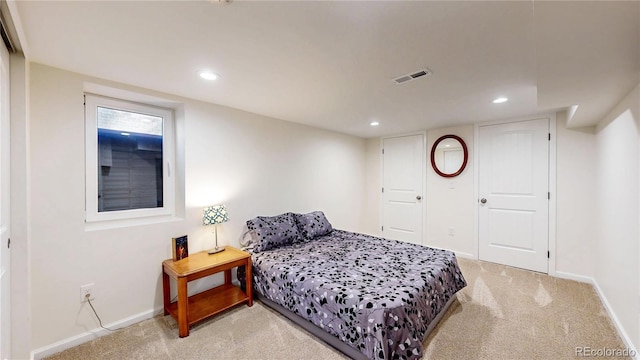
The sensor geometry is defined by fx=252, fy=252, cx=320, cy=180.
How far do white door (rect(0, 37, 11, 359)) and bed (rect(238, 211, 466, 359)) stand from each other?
1615mm

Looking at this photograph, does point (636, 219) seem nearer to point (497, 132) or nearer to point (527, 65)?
point (527, 65)

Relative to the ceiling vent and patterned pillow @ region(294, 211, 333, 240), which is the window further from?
the ceiling vent

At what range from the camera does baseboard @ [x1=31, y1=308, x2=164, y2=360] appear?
1.83 m

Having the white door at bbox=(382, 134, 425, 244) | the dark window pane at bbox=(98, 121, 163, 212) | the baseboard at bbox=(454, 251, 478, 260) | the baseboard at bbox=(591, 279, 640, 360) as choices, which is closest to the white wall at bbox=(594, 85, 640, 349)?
the baseboard at bbox=(591, 279, 640, 360)

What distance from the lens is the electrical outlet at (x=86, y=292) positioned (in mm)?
2004

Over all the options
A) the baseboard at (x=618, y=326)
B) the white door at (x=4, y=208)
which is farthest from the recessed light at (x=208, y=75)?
the baseboard at (x=618, y=326)

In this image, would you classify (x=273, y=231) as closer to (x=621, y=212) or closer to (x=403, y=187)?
(x=403, y=187)

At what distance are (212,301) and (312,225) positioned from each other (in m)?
1.46

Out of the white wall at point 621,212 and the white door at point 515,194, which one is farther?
the white door at point 515,194

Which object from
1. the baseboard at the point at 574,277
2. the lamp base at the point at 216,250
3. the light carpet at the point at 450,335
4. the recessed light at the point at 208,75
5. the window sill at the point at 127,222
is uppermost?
the recessed light at the point at 208,75

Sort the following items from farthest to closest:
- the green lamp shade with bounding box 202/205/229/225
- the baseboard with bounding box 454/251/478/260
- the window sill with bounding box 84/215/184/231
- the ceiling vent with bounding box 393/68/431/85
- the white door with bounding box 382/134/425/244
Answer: the white door with bounding box 382/134/425/244, the baseboard with bounding box 454/251/478/260, the green lamp shade with bounding box 202/205/229/225, the window sill with bounding box 84/215/184/231, the ceiling vent with bounding box 393/68/431/85

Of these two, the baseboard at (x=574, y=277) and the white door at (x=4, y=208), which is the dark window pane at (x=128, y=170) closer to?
the white door at (x=4, y=208)

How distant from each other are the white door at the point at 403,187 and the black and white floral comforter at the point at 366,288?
1.70 m

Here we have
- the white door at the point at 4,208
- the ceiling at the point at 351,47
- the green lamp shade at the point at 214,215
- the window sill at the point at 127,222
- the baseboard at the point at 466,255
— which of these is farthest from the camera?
the baseboard at the point at 466,255
